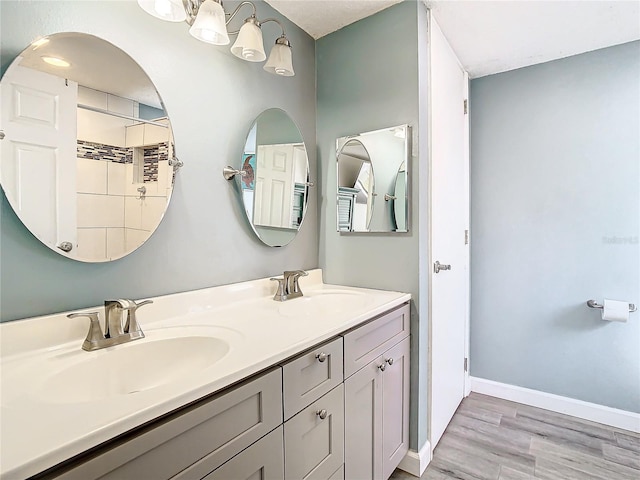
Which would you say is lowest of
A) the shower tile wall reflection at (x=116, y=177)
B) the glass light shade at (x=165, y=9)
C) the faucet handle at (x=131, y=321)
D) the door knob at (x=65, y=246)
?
the faucet handle at (x=131, y=321)

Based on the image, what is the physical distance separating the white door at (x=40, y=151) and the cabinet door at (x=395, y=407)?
4.09 feet

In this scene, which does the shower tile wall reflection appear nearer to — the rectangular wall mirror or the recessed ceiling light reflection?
the recessed ceiling light reflection

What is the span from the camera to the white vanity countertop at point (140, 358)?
54cm

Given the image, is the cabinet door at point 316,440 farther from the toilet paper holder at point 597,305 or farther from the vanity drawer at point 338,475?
the toilet paper holder at point 597,305

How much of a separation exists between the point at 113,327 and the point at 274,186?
94cm

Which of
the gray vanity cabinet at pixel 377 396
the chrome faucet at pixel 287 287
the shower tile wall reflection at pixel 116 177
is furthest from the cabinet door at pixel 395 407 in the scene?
the shower tile wall reflection at pixel 116 177

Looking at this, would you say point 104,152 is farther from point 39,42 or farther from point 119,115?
point 39,42

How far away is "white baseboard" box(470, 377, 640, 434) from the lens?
2.01 metres

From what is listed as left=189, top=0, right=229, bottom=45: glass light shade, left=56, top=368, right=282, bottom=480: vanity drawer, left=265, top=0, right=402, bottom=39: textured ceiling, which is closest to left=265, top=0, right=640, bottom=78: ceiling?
left=265, top=0, right=402, bottom=39: textured ceiling

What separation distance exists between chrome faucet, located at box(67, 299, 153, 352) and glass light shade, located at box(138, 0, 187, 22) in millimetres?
898

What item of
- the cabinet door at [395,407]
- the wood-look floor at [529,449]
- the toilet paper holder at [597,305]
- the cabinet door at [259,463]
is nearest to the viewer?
the cabinet door at [259,463]

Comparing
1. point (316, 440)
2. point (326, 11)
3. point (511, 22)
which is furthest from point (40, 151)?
point (511, 22)

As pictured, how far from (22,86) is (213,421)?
990mm

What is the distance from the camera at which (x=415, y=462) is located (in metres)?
1.63
